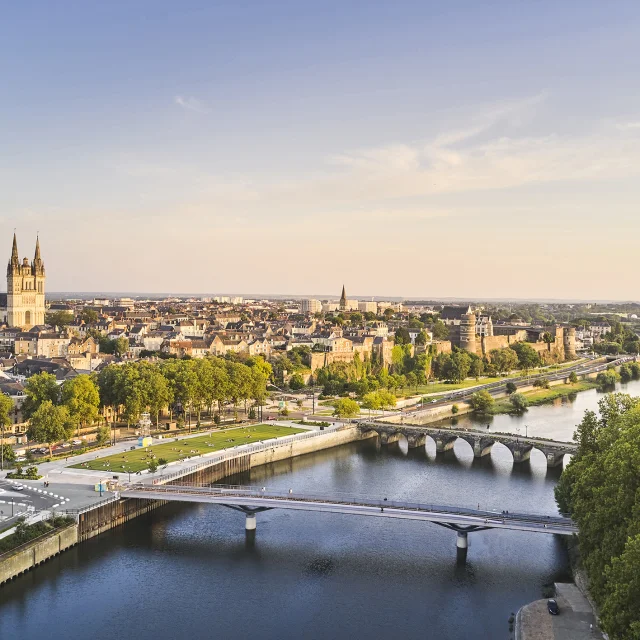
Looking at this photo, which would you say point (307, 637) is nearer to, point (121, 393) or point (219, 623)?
point (219, 623)

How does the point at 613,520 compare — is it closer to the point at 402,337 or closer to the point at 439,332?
the point at 402,337

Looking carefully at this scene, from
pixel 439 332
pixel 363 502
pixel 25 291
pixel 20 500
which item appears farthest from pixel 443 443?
pixel 25 291

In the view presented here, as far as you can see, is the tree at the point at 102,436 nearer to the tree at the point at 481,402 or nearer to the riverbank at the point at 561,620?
the riverbank at the point at 561,620

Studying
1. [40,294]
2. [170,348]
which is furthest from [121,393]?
[40,294]

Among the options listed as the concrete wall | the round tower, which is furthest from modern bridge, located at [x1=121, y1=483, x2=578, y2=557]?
the round tower

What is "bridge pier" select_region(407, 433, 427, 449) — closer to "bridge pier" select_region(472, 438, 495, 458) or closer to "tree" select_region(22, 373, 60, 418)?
"bridge pier" select_region(472, 438, 495, 458)

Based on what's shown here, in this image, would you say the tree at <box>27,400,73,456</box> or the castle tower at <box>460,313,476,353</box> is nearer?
the tree at <box>27,400,73,456</box>

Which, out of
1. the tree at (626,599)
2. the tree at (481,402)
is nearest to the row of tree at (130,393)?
the tree at (481,402)
